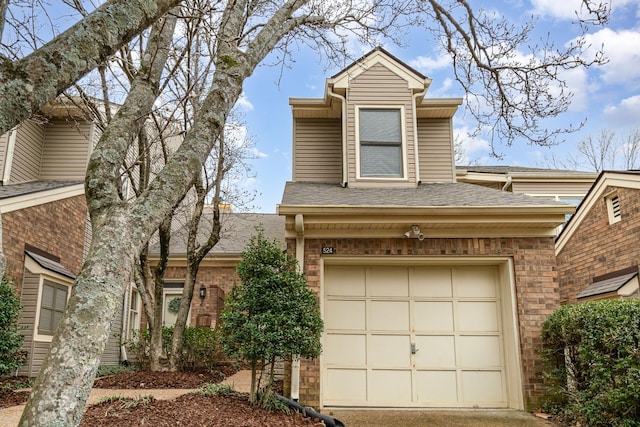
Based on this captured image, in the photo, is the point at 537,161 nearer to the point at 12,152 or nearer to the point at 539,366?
the point at 539,366

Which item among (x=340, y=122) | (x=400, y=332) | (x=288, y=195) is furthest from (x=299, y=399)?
(x=340, y=122)

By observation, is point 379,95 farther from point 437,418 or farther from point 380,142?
point 437,418

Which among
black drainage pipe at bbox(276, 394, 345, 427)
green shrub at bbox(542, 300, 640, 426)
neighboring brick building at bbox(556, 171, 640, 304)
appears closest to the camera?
green shrub at bbox(542, 300, 640, 426)

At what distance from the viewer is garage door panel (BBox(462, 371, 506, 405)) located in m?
7.56

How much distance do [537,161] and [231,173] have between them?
17.7 m

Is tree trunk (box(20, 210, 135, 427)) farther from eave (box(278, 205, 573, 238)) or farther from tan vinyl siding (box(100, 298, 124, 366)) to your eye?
tan vinyl siding (box(100, 298, 124, 366))

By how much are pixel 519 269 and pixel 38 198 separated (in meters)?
8.96

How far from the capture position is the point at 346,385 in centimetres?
762

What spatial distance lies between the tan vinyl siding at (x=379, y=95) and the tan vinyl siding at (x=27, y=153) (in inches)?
302

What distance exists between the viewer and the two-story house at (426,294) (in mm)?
7406

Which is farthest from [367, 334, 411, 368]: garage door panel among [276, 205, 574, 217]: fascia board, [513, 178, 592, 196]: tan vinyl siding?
[513, 178, 592, 196]: tan vinyl siding

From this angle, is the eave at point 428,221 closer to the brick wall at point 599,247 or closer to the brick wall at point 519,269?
the brick wall at point 519,269

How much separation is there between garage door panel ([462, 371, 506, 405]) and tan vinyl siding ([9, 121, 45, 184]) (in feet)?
35.0

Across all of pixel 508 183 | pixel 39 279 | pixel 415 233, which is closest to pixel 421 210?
pixel 415 233
